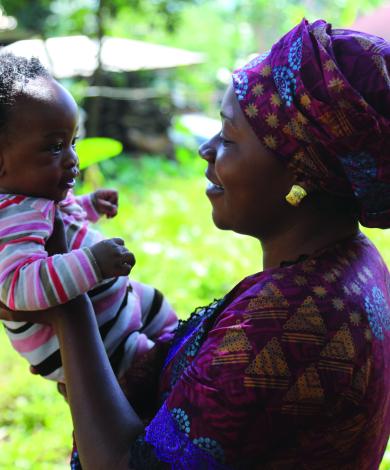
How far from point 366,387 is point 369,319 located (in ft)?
0.46

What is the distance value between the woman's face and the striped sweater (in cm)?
37

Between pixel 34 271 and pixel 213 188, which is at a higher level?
pixel 213 188

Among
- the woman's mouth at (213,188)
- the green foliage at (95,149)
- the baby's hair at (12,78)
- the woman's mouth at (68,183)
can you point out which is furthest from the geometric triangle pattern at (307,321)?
the green foliage at (95,149)

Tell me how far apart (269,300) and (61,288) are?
0.53 meters

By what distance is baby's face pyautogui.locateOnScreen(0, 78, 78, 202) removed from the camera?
1.56 m

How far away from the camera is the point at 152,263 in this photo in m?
5.38

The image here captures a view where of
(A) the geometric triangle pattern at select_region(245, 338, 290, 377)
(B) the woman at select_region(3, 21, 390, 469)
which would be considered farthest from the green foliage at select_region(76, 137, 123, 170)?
(A) the geometric triangle pattern at select_region(245, 338, 290, 377)

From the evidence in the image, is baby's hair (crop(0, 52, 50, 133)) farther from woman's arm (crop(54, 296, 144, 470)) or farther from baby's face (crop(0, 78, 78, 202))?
woman's arm (crop(54, 296, 144, 470))

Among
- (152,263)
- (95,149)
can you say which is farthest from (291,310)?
(152,263)

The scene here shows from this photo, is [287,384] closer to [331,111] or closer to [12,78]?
[331,111]

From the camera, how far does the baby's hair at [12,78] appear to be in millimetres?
1543

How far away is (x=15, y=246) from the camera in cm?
153

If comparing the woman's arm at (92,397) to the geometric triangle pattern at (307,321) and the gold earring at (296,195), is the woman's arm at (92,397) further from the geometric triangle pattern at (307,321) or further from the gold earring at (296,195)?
the gold earring at (296,195)

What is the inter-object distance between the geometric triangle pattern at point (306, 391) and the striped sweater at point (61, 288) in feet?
1.86
